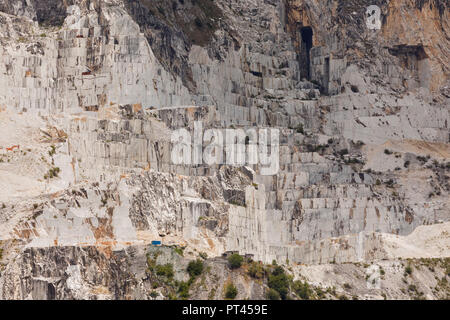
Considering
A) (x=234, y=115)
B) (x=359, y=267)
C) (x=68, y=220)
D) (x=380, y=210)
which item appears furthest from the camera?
(x=234, y=115)

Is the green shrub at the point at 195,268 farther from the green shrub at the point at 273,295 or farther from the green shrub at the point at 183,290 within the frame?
the green shrub at the point at 273,295

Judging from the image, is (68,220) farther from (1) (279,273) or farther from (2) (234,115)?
(2) (234,115)

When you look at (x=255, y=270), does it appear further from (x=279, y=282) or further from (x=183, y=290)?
(x=183, y=290)

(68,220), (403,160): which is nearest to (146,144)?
(68,220)

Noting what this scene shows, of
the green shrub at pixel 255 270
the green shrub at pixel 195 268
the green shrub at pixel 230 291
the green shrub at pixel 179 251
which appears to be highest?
the green shrub at pixel 179 251

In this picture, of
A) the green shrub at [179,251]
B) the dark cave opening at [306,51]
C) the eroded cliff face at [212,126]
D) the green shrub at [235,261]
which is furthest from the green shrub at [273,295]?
the dark cave opening at [306,51]

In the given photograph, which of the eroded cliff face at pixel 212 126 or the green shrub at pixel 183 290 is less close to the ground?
the eroded cliff face at pixel 212 126
